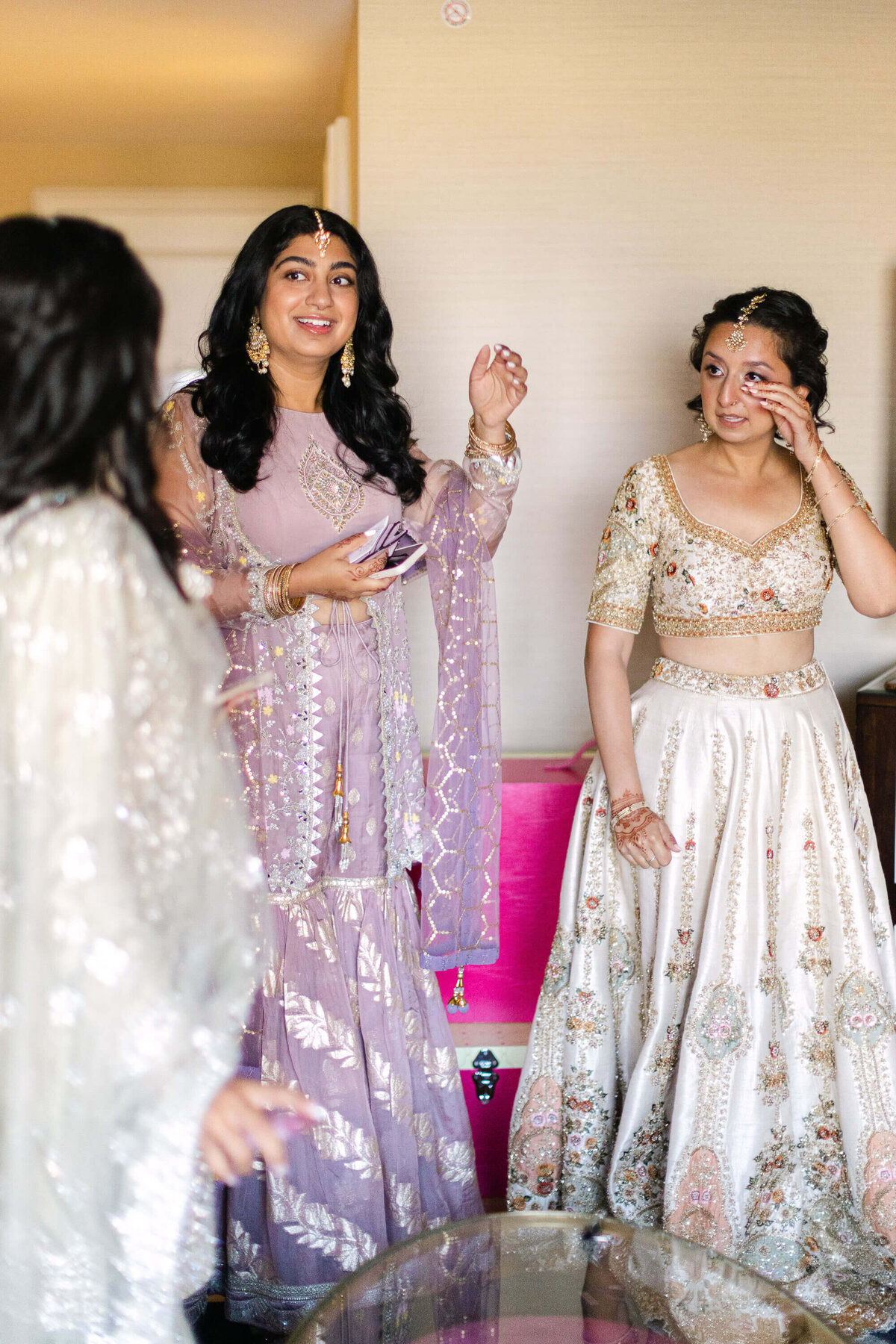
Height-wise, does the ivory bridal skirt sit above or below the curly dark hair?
below

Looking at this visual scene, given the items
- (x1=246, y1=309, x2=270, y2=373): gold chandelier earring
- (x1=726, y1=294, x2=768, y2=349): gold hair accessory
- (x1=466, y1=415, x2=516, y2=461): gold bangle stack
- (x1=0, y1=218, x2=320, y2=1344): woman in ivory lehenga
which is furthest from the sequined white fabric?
(x1=726, y1=294, x2=768, y2=349): gold hair accessory

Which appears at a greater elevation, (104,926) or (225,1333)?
(104,926)

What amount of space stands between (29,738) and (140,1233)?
1.40 ft

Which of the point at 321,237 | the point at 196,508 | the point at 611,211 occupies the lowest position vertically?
the point at 196,508

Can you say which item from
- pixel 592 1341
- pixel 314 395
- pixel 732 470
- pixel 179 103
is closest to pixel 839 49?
pixel 732 470

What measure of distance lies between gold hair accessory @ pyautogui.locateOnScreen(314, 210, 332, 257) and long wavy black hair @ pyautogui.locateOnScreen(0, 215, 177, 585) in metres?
1.17

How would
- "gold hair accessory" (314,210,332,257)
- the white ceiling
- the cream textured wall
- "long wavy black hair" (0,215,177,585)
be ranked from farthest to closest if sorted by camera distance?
the white ceiling → the cream textured wall → "gold hair accessory" (314,210,332,257) → "long wavy black hair" (0,215,177,585)

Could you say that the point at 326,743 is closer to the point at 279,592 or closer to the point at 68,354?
the point at 279,592

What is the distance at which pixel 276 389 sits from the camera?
86.4 inches

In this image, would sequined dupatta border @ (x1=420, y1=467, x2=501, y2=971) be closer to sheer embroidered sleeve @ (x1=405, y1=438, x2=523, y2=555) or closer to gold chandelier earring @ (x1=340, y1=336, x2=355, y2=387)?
sheer embroidered sleeve @ (x1=405, y1=438, x2=523, y2=555)

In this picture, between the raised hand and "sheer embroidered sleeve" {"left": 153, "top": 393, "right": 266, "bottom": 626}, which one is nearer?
"sheer embroidered sleeve" {"left": 153, "top": 393, "right": 266, "bottom": 626}

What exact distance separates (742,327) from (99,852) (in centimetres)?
167

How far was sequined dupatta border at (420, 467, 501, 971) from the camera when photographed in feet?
7.54

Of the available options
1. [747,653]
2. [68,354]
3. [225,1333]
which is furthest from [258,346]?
[225,1333]
